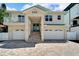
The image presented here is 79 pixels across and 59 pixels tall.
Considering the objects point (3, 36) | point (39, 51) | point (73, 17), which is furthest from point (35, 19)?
point (39, 51)

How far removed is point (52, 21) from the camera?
25.7m

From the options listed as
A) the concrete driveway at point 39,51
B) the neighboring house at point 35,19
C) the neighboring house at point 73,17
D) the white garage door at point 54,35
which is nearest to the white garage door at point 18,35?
the neighboring house at point 35,19

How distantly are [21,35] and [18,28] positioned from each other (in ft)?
3.81

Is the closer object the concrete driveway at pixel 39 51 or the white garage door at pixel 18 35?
the concrete driveway at pixel 39 51

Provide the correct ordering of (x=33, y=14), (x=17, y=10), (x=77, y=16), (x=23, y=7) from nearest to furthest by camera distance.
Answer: (x=33, y=14) → (x=23, y=7) → (x=17, y=10) → (x=77, y=16)

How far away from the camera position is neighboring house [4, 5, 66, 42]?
68.9 feet

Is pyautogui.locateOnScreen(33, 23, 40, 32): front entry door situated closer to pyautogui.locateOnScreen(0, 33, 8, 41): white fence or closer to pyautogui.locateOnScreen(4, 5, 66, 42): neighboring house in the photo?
pyautogui.locateOnScreen(4, 5, 66, 42): neighboring house

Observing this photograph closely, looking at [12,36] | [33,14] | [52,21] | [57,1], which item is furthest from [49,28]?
[57,1]

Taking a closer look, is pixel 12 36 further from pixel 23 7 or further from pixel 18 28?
pixel 23 7

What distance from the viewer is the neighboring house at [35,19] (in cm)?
2100

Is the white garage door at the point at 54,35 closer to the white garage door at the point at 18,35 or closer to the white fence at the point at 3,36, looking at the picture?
the white garage door at the point at 18,35

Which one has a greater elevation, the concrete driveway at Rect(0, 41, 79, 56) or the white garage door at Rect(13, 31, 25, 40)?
the white garage door at Rect(13, 31, 25, 40)

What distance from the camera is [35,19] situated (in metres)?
24.2

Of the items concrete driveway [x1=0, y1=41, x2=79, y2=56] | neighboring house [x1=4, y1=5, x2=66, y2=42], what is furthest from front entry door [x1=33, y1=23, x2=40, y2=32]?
concrete driveway [x1=0, y1=41, x2=79, y2=56]
